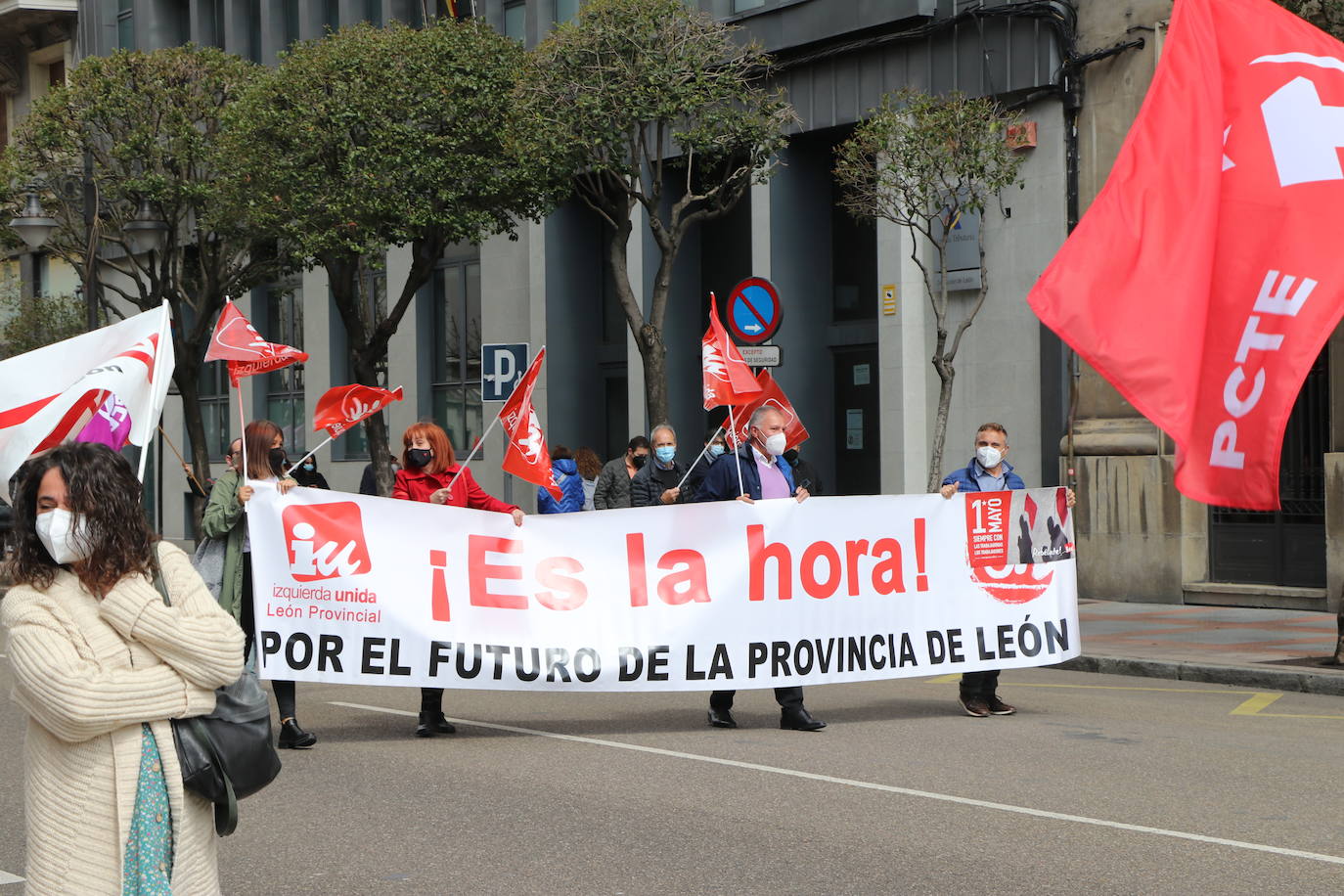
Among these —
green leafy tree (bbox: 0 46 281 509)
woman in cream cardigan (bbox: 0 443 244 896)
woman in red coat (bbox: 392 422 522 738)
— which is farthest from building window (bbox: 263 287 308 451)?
woman in cream cardigan (bbox: 0 443 244 896)

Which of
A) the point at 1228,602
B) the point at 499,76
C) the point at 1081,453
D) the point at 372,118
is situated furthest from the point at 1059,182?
the point at 372,118

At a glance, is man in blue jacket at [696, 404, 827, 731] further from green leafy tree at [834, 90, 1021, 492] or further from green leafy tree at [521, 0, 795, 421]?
green leafy tree at [834, 90, 1021, 492]

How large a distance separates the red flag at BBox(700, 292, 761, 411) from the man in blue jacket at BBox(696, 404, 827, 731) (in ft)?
5.01

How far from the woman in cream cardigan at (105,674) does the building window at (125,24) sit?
3556cm

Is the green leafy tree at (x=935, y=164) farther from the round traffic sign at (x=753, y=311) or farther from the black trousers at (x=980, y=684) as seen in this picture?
the black trousers at (x=980, y=684)

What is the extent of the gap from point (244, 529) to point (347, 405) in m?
2.37

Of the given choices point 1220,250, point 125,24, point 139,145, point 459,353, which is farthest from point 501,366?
point 125,24

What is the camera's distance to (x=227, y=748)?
385 cm

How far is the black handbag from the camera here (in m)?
3.83

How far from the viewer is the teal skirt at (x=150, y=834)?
378 centimetres

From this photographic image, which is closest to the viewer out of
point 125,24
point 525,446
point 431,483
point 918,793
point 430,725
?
point 918,793

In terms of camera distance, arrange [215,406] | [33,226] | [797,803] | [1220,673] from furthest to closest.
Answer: [215,406], [33,226], [1220,673], [797,803]

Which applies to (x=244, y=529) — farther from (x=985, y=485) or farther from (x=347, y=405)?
(x=985, y=485)

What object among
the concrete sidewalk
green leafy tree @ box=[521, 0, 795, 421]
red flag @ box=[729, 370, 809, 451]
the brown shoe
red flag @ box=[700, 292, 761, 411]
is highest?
green leafy tree @ box=[521, 0, 795, 421]
